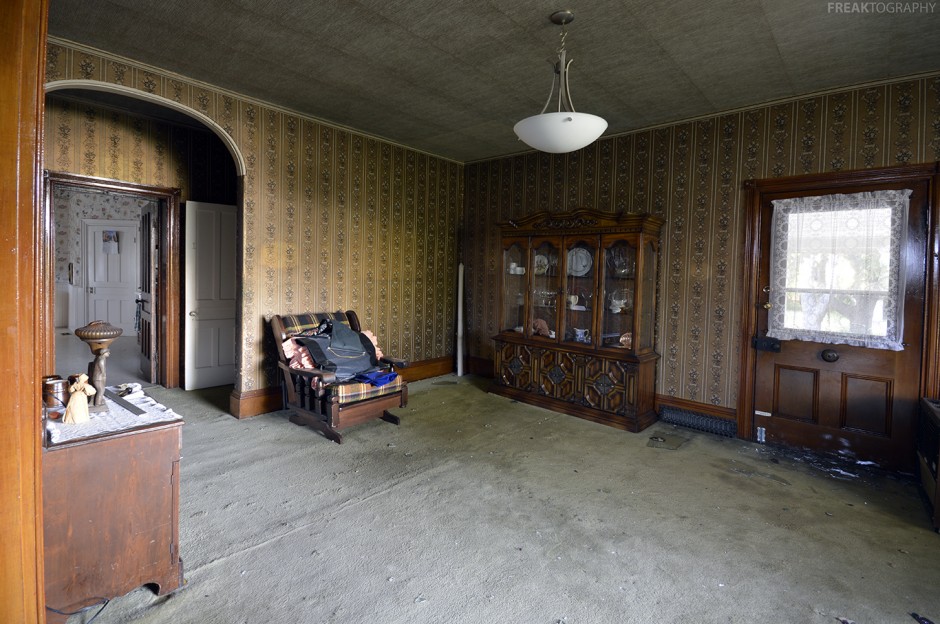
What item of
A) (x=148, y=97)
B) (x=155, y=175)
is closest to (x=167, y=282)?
(x=155, y=175)

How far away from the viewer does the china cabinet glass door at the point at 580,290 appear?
4.50 metres

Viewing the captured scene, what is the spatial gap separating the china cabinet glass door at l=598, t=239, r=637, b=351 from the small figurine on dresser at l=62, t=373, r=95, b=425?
3.68 metres

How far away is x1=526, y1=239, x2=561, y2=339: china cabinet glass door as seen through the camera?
15.6 feet

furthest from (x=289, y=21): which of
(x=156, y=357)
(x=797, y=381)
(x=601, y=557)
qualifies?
(x=797, y=381)

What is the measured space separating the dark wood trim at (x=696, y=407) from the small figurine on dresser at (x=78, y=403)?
4.17 metres

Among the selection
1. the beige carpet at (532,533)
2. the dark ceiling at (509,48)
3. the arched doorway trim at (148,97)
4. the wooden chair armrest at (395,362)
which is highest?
the dark ceiling at (509,48)

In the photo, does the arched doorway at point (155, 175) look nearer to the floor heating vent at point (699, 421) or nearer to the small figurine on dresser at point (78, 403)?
the small figurine on dresser at point (78, 403)

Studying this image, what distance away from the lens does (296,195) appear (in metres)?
4.54

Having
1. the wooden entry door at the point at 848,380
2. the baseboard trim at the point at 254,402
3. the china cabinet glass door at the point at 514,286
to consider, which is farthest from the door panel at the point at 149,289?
the wooden entry door at the point at 848,380

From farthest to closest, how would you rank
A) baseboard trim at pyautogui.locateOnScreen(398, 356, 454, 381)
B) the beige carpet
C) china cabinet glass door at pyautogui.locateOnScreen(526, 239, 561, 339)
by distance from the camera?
baseboard trim at pyautogui.locateOnScreen(398, 356, 454, 381) → china cabinet glass door at pyautogui.locateOnScreen(526, 239, 561, 339) → the beige carpet

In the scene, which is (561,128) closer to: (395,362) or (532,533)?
(532,533)

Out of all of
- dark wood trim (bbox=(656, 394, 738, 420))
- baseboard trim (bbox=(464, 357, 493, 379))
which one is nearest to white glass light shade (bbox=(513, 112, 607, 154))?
dark wood trim (bbox=(656, 394, 738, 420))

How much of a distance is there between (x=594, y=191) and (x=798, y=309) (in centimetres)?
211

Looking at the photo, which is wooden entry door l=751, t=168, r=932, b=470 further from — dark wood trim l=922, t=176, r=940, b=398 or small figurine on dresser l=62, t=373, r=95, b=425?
small figurine on dresser l=62, t=373, r=95, b=425
